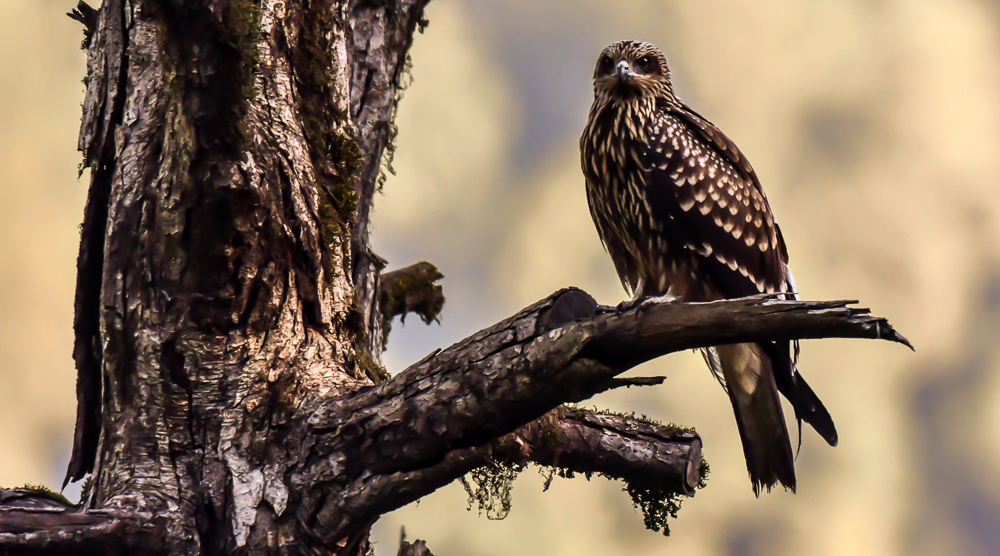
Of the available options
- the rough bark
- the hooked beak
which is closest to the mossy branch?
the rough bark

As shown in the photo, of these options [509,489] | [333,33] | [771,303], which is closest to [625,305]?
[771,303]

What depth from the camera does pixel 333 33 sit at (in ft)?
12.2

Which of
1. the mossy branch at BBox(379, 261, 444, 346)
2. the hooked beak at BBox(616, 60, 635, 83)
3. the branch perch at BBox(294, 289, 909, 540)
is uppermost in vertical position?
the hooked beak at BBox(616, 60, 635, 83)

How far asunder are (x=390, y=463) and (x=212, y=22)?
1430 mm

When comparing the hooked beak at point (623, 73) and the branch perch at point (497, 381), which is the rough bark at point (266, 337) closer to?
the branch perch at point (497, 381)

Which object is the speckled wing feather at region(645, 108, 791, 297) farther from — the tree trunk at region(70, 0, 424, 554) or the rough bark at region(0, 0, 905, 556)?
the tree trunk at region(70, 0, 424, 554)

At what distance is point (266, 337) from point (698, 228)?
7.09 ft

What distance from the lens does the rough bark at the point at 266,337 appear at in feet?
7.97

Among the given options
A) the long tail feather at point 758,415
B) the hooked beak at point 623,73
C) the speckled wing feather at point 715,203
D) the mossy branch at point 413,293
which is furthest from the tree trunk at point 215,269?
the long tail feather at point 758,415

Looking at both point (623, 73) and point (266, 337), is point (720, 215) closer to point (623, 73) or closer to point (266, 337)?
point (623, 73)

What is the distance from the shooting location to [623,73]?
4625 mm

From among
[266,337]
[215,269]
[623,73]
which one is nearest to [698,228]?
[623,73]

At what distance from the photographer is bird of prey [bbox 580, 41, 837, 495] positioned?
158 inches

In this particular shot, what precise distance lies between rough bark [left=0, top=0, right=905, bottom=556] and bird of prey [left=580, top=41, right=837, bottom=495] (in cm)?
78
